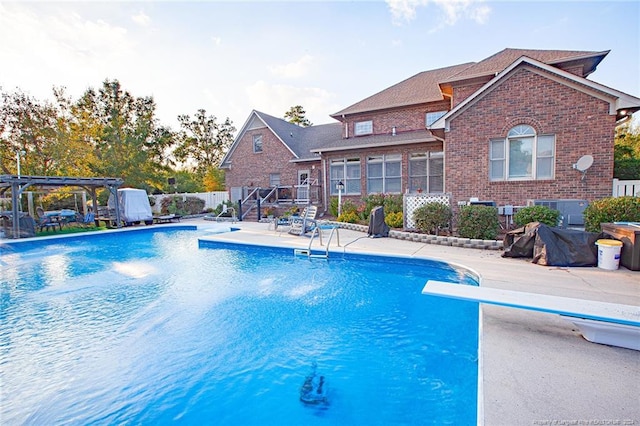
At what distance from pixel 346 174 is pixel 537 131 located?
8.78 metres

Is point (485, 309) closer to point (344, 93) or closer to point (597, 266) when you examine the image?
point (597, 266)

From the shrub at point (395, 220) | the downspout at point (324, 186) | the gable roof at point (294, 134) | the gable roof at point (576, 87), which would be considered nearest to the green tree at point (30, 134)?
the gable roof at point (294, 134)

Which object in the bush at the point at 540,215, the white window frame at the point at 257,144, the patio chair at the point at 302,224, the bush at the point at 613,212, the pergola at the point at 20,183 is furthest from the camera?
the white window frame at the point at 257,144

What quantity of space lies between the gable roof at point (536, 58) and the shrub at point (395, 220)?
19.8ft

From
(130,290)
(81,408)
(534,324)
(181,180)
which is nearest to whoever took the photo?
(81,408)

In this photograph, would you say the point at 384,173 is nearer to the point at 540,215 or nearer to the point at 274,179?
the point at 274,179

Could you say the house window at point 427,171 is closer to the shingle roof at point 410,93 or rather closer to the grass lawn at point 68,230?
the shingle roof at point 410,93

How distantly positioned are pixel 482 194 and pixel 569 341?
8.13 meters

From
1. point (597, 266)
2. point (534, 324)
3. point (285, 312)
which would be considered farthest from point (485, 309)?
point (597, 266)

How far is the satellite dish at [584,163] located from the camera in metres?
9.29

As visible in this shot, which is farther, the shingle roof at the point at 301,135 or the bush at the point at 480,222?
the shingle roof at the point at 301,135

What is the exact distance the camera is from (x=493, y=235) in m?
8.70

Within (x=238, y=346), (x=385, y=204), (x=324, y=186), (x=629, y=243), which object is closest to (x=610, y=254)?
(x=629, y=243)

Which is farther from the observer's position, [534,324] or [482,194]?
[482,194]
